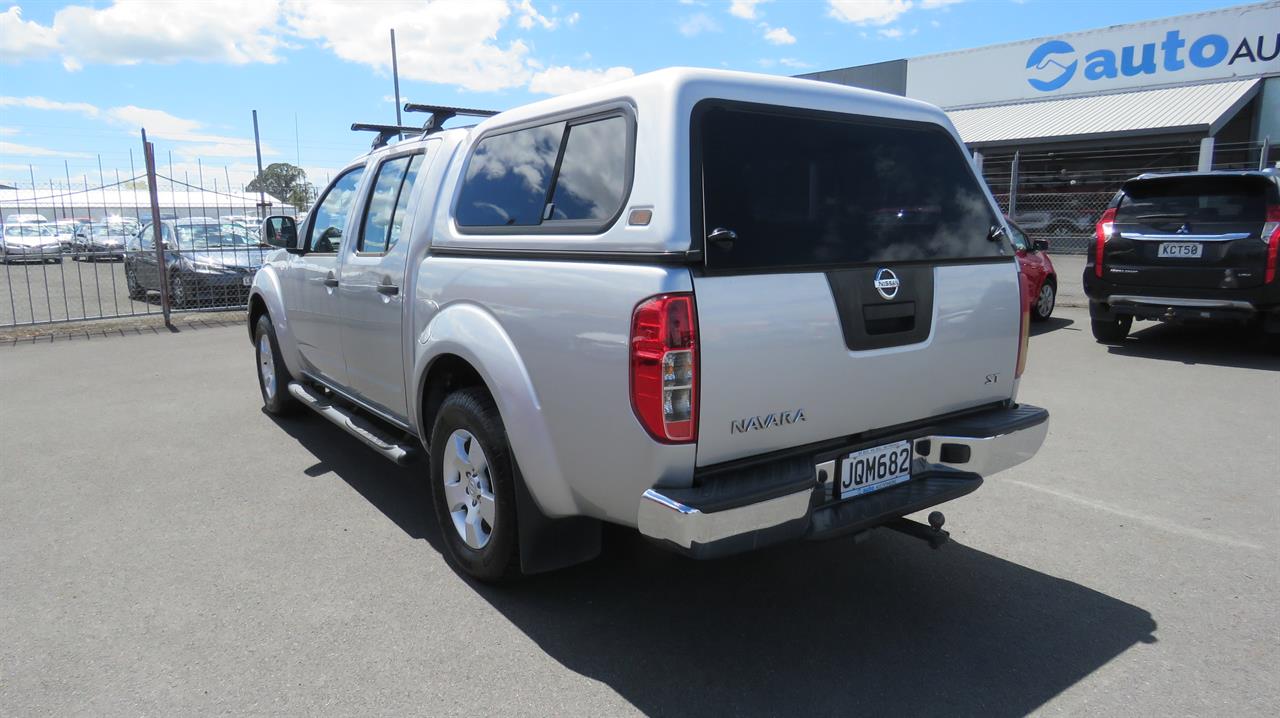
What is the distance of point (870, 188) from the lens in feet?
11.0

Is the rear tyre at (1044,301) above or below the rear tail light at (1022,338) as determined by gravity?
below

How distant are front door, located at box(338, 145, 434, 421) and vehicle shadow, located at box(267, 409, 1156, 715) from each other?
132 centimetres

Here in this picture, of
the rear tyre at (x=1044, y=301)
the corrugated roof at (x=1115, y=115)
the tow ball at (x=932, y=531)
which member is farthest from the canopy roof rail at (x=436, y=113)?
the corrugated roof at (x=1115, y=115)

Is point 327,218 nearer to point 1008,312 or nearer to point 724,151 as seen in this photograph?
point 724,151

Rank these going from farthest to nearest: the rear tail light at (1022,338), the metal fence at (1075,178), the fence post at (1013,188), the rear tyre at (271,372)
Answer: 1. the metal fence at (1075,178)
2. the fence post at (1013,188)
3. the rear tyre at (271,372)
4. the rear tail light at (1022,338)

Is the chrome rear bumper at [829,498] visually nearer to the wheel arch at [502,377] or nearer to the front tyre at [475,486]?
the wheel arch at [502,377]

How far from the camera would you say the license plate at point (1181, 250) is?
8.42 metres

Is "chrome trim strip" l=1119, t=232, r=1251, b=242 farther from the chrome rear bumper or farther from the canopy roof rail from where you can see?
the canopy roof rail

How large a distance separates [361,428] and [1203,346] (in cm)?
930

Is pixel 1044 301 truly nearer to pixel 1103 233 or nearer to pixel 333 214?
pixel 1103 233

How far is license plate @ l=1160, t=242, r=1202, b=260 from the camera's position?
8422 mm

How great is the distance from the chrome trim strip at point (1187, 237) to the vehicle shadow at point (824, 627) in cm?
625

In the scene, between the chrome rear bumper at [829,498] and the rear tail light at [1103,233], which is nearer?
the chrome rear bumper at [829,498]

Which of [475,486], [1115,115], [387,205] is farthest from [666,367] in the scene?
[1115,115]
